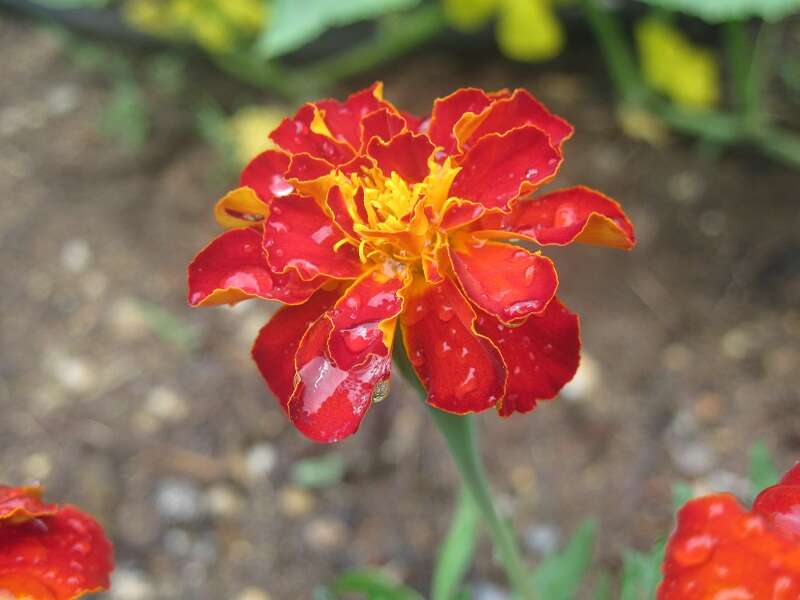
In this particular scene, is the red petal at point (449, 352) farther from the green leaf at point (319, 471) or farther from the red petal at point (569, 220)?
the green leaf at point (319, 471)

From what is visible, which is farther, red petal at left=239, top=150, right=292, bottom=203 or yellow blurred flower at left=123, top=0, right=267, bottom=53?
yellow blurred flower at left=123, top=0, right=267, bottom=53

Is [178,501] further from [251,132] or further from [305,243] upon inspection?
[305,243]

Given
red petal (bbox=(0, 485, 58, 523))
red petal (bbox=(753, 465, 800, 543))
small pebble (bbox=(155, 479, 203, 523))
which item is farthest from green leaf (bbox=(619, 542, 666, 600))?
small pebble (bbox=(155, 479, 203, 523))

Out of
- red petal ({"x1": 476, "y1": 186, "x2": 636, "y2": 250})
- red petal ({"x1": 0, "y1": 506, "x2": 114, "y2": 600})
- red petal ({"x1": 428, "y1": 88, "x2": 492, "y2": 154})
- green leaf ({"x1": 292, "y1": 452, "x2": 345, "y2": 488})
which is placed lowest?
green leaf ({"x1": 292, "y1": 452, "x2": 345, "y2": 488})

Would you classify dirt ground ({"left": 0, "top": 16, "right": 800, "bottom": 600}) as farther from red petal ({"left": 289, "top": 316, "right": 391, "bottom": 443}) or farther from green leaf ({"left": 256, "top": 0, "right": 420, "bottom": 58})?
red petal ({"left": 289, "top": 316, "right": 391, "bottom": 443})

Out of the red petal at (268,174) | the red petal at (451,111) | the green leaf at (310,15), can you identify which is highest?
the red petal at (451,111)

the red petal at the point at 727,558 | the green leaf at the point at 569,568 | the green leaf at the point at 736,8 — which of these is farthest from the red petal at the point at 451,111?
the green leaf at the point at 736,8

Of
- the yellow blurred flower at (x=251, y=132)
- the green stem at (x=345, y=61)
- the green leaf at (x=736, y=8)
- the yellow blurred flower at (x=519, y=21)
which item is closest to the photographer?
the green leaf at (x=736, y=8)
